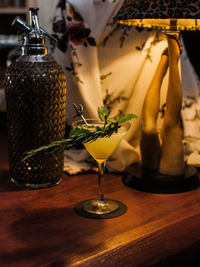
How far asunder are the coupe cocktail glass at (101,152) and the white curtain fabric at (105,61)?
0.68 ft

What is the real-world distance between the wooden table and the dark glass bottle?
52mm

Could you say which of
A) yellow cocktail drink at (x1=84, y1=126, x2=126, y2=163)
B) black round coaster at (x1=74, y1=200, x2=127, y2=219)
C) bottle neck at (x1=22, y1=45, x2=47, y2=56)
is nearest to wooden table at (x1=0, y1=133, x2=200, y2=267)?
black round coaster at (x1=74, y1=200, x2=127, y2=219)

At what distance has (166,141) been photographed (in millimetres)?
1002

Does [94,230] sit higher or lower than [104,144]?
lower

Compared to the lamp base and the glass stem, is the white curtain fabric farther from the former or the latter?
the glass stem

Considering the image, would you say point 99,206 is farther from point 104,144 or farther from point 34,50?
point 34,50

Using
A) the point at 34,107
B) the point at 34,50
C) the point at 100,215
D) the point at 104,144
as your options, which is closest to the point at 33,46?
the point at 34,50

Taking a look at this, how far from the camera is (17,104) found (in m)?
0.94

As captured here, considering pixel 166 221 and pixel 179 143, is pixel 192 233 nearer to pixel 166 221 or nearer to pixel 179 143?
pixel 166 221

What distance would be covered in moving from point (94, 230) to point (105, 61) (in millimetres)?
554

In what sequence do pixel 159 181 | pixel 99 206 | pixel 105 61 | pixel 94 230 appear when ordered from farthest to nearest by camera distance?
pixel 105 61
pixel 159 181
pixel 99 206
pixel 94 230

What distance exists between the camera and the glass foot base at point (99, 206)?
859 millimetres

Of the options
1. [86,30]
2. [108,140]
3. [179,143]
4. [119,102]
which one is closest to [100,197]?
[108,140]

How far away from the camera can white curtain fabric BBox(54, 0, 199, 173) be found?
1122 millimetres
